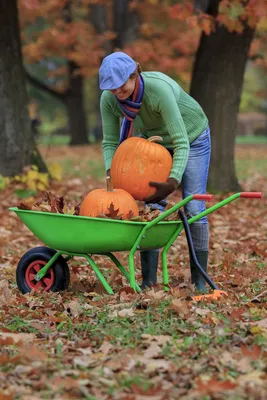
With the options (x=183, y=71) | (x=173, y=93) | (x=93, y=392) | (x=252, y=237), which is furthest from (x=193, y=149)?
(x=183, y=71)

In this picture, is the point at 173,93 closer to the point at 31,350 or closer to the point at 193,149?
the point at 193,149

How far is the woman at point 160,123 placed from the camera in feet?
15.3

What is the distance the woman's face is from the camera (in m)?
4.64

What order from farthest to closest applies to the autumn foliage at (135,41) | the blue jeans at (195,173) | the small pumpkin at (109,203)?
the autumn foliage at (135,41) < the blue jeans at (195,173) < the small pumpkin at (109,203)

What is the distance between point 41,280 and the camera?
204 inches

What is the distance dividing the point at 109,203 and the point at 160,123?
70cm

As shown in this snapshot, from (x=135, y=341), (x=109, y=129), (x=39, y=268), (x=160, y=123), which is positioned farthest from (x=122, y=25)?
(x=135, y=341)

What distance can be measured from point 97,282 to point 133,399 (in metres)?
2.44

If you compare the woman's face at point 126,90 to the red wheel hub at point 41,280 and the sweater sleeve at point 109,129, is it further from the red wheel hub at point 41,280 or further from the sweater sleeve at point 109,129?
the red wheel hub at point 41,280

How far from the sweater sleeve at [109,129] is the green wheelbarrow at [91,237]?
65cm

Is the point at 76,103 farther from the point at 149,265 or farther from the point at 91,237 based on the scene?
the point at 91,237

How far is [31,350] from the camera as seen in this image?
3713mm

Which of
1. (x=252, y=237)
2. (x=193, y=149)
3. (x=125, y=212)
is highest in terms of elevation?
(x=193, y=149)

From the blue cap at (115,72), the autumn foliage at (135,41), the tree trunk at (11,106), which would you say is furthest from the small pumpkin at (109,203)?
the autumn foliage at (135,41)
